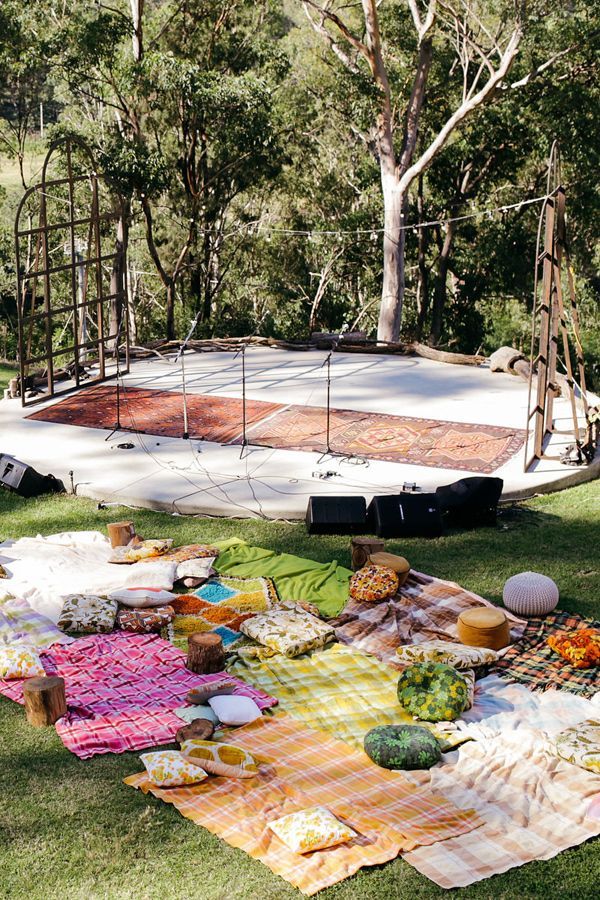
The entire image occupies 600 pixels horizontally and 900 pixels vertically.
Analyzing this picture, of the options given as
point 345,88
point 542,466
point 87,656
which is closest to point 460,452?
point 542,466

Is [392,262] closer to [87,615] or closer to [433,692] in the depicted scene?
[87,615]

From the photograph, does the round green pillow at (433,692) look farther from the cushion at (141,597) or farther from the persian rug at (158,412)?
the persian rug at (158,412)

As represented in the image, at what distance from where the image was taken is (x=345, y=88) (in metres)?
19.2

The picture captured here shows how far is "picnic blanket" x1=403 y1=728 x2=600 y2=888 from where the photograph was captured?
427cm

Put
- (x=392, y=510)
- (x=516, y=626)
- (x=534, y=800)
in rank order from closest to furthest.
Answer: (x=534, y=800) → (x=516, y=626) → (x=392, y=510)

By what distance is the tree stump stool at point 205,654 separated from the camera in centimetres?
A: 593

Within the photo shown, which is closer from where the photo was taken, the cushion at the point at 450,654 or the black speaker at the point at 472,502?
the cushion at the point at 450,654

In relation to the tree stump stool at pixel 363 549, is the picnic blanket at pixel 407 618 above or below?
below

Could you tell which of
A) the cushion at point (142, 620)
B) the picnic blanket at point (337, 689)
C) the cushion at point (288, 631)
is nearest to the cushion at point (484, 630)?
the picnic blanket at point (337, 689)

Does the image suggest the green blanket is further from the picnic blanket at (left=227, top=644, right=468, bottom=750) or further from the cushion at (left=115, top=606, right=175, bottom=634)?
the cushion at (left=115, top=606, right=175, bottom=634)

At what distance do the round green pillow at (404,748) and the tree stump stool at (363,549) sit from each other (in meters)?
2.34

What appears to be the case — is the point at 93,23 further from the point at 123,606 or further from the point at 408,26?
the point at 123,606

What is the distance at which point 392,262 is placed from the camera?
19.5 m

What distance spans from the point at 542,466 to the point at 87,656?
17.7 feet
